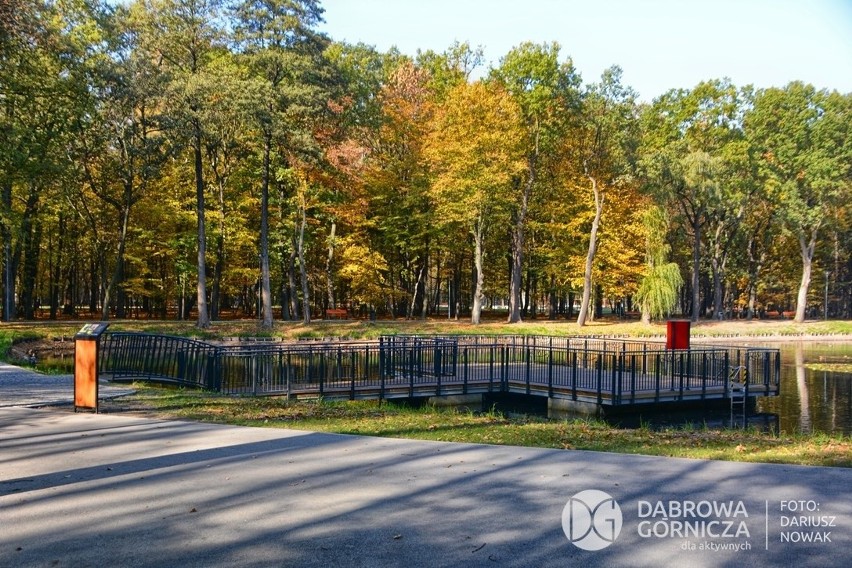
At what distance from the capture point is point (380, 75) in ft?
171

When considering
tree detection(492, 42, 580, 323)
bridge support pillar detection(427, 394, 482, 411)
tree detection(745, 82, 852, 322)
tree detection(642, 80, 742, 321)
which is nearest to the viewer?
bridge support pillar detection(427, 394, 482, 411)

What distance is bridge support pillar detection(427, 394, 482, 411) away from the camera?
1778 centimetres

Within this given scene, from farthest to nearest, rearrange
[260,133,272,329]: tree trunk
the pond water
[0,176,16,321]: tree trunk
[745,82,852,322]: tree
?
A: [745,82,852,322]: tree
[260,133,272,329]: tree trunk
[0,176,16,321]: tree trunk
the pond water

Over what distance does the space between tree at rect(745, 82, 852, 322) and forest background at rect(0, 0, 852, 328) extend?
19cm

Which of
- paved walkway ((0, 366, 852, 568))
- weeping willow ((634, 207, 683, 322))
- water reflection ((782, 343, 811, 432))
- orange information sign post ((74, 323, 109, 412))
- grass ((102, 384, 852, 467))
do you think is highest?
weeping willow ((634, 207, 683, 322))

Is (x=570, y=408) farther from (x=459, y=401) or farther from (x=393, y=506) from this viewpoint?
(x=393, y=506)

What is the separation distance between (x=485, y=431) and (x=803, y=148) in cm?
5199

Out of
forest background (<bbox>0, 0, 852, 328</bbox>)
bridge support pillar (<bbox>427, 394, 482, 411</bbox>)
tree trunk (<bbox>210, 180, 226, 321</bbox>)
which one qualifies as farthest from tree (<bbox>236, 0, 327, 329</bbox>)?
bridge support pillar (<bbox>427, 394, 482, 411</bbox>)

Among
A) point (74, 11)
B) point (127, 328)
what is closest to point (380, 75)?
point (74, 11)

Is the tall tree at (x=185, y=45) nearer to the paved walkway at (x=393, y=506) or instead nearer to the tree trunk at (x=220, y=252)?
the tree trunk at (x=220, y=252)

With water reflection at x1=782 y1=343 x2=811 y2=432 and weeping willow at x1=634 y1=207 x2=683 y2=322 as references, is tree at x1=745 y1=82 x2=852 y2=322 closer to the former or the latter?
weeping willow at x1=634 y1=207 x2=683 y2=322

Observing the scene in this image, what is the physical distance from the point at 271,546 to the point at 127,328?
31.7 metres

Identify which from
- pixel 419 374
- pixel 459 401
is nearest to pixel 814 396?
pixel 459 401

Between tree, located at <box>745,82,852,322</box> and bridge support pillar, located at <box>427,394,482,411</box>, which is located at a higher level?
tree, located at <box>745,82,852,322</box>
